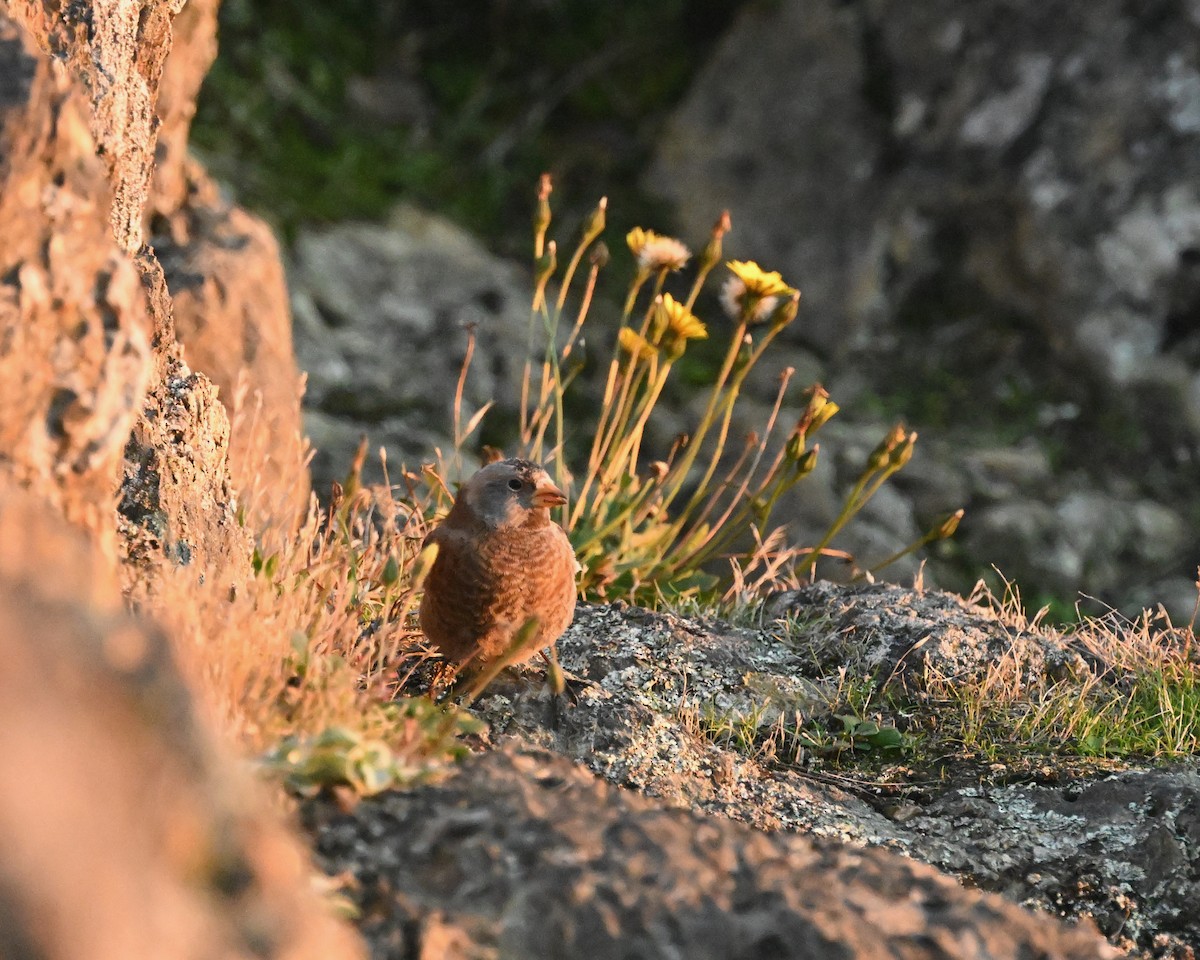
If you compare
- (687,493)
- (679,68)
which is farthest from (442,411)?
(679,68)

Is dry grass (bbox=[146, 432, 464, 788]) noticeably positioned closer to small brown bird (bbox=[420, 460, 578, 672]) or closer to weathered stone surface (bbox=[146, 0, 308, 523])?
small brown bird (bbox=[420, 460, 578, 672])

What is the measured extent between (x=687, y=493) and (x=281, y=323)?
2.22m

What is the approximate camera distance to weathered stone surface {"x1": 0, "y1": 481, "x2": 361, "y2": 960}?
1.35 meters

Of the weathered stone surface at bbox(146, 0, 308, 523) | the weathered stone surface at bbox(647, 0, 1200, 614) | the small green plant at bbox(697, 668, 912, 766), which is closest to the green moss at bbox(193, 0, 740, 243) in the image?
the weathered stone surface at bbox(647, 0, 1200, 614)

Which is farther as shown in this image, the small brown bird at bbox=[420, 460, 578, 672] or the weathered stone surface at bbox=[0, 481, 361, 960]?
the small brown bird at bbox=[420, 460, 578, 672]

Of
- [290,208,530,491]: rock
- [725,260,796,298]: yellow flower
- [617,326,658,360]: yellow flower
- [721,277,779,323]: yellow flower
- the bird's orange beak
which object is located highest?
[725,260,796,298]: yellow flower

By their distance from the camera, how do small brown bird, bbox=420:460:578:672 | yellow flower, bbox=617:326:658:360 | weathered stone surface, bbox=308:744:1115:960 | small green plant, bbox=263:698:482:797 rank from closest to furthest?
weathered stone surface, bbox=308:744:1115:960 → small green plant, bbox=263:698:482:797 → small brown bird, bbox=420:460:578:672 → yellow flower, bbox=617:326:658:360

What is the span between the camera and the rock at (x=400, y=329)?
20.4 feet

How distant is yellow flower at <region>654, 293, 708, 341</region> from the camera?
154 inches

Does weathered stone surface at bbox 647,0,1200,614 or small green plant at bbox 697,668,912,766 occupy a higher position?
weathered stone surface at bbox 647,0,1200,614

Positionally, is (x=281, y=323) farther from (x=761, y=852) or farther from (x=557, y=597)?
(x=761, y=852)

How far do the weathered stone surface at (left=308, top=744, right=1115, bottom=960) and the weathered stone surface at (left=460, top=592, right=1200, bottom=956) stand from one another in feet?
2.35

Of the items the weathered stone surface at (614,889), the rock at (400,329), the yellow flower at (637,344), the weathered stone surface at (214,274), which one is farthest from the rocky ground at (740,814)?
the rock at (400,329)

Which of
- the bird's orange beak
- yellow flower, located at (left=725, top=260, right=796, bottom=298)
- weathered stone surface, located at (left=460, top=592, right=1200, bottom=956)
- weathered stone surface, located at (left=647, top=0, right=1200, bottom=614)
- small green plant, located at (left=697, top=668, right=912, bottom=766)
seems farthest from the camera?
weathered stone surface, located at (left=647, top=0, right=1200, bottom=614)
